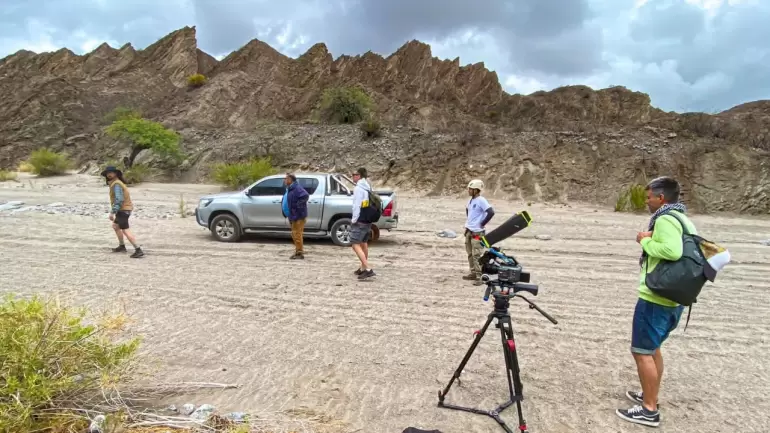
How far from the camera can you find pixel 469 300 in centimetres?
756

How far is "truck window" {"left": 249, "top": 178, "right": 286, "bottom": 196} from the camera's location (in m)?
12.1

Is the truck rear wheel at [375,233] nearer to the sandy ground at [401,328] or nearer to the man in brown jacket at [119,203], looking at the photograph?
the sandy ground at [401,328]

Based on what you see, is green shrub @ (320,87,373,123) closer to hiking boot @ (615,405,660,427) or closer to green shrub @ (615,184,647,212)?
green shrub @ (615,184,647,212)

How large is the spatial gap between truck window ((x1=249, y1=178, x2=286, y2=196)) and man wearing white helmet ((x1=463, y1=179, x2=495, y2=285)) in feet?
17.2

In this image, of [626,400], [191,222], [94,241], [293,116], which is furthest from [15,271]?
[293,116]

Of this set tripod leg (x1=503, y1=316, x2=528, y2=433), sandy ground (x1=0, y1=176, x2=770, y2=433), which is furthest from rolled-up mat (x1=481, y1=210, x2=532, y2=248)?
sandy ground (x1=0, y1=176, x2=770, y2=433)

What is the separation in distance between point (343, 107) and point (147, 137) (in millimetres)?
13991

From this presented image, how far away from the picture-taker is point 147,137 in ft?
102

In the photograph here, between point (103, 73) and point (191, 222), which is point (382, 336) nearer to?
point (191, 222)

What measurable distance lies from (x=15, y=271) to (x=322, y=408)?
7559 mm

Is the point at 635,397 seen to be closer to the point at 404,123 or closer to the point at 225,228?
the point at 225,228

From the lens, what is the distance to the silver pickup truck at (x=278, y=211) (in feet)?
38.8

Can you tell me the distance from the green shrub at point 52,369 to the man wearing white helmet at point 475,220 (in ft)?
18.7

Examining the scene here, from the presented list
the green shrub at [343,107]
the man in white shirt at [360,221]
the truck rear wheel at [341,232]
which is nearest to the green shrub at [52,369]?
the man in white shirt at [360,221]
